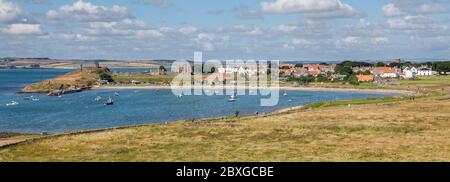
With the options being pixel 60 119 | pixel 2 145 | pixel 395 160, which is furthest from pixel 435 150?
pixel 60 119

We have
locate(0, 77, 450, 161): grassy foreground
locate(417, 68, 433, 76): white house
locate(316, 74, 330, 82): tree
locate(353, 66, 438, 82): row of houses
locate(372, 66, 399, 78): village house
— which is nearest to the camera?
locate(0, 77, 450, 161): grassy foreground

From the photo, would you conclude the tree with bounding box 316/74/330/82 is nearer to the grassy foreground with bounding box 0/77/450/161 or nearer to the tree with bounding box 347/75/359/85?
the tree with bounding box 347/75/359/85

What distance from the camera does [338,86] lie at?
156000 millimetres

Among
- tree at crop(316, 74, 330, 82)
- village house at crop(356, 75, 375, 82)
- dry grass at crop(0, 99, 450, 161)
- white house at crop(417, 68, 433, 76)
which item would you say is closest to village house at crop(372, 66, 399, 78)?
white house at crop(417, 68, 433, 76)

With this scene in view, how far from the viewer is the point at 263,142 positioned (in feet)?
126

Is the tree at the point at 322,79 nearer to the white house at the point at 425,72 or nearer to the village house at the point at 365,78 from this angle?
the village house at the point at 365,78

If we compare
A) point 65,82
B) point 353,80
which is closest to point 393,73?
point 353,80

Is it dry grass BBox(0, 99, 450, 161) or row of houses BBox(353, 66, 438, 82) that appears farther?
row of houses BBox(353, 66, 438, 82)

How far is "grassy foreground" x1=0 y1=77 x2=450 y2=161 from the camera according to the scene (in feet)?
105

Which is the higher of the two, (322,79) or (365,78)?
(365,78)

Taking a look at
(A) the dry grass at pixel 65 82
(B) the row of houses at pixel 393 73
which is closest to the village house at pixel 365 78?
(B) the row of houses at pixel 393 73

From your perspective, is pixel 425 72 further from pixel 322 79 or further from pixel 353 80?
pixel 353 80

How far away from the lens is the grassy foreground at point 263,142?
32031 millimetres
